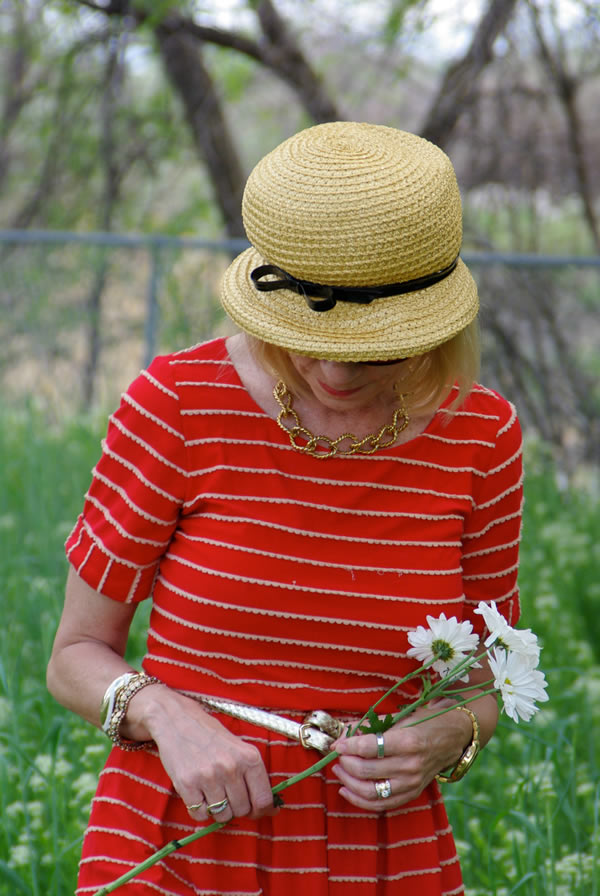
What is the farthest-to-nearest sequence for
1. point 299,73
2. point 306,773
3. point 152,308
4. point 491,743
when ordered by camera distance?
1. point 152,308
2. point 299,73
3. point 491,743
4. point 306,773

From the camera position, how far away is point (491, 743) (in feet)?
9.42

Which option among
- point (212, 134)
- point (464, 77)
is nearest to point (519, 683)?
point (464, 77)

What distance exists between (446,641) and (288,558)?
9.8 inches

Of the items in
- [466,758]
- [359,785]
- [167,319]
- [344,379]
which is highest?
[344,379]

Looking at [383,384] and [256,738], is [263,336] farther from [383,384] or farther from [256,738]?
[256,738]

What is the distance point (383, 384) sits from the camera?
1.52 m

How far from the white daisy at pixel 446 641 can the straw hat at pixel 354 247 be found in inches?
13.7

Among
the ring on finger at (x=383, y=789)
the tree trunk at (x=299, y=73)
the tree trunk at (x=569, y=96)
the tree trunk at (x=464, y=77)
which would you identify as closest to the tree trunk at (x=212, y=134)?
the tree trunk at (x=299, y=73)

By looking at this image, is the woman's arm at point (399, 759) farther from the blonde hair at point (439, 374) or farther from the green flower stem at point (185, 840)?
the blonde hair at point (439, 374)

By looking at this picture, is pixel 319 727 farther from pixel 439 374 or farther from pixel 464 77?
pixel 464 77

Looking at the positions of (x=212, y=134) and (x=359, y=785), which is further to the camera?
(x=212, y=134)

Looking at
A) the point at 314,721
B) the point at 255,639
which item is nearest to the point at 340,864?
the point at 314,721

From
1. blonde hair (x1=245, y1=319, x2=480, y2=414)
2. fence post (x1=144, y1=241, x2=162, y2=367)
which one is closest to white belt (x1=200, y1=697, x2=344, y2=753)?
blonde hair (x1=245, y1=319, x2=480, y2=414)

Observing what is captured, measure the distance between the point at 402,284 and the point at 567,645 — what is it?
2150 mm
